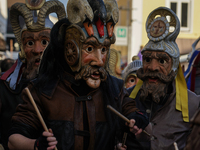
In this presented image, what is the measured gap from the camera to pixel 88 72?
2.75m

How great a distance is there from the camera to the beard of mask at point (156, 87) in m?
4.18

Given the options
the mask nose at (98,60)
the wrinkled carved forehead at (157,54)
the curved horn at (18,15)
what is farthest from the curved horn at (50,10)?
the mask nose at (98,60)

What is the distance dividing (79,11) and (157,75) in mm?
1810

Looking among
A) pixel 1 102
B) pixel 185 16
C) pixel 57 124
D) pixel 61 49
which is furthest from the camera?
pixel 185 16

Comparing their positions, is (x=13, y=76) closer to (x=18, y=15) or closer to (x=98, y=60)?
(x=18, y=15)

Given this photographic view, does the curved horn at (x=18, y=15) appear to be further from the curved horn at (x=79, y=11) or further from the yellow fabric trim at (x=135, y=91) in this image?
the yellow fabric trim at (x=135, y=91)

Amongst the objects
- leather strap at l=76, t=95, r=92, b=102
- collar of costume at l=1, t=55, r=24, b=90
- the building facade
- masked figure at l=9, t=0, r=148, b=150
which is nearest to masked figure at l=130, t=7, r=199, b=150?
masked figure at l=9, t=0, r=148, b=150

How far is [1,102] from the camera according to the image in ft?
12.4

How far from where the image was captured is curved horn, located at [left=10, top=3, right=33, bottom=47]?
13.5ft

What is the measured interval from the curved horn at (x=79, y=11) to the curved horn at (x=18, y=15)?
1.37 meters

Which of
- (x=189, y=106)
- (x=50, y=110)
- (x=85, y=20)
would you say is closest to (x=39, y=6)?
(x=85, y=20)

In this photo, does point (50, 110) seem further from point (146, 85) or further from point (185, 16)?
point (185, 16)

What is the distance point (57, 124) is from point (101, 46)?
763mm

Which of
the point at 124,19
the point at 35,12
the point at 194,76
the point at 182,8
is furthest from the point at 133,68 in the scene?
the point at 124,19
